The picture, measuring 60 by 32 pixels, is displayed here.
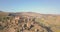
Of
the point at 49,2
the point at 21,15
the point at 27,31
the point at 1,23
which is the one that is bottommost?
the point at 27,31

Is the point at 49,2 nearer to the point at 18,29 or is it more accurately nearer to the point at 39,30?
the point at 39,30

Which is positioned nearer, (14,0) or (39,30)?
(39,30)

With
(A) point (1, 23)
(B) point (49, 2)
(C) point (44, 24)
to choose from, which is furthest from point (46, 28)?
(A) point (1, 23)

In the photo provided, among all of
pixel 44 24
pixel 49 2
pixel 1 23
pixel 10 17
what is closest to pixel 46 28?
pixel 44 24

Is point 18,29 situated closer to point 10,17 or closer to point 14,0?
point 10,17

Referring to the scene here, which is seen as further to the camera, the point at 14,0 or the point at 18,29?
the point at 14,0

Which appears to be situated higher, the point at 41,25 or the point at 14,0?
the point at 14,0
